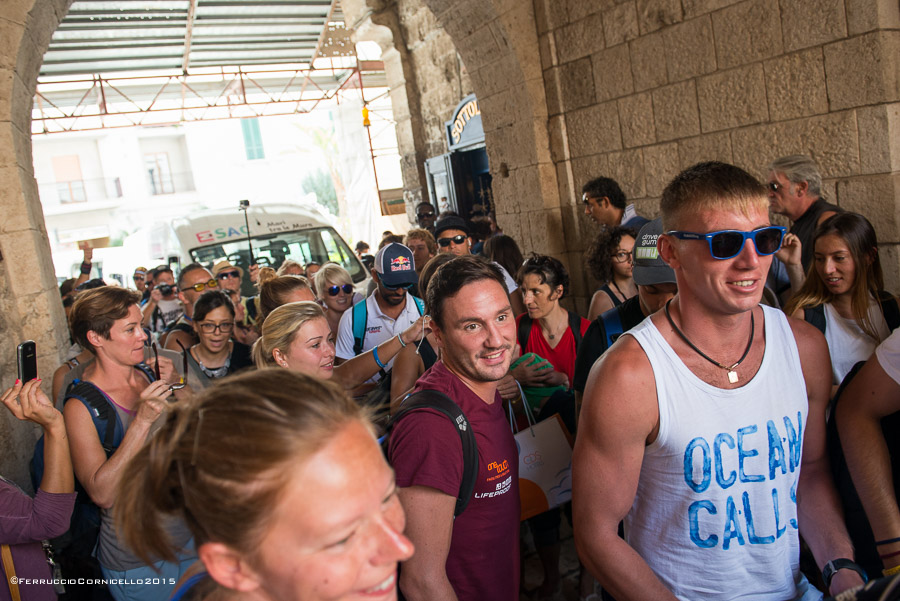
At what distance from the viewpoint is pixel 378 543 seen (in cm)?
109

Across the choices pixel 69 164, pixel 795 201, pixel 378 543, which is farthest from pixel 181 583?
pixel 69 164

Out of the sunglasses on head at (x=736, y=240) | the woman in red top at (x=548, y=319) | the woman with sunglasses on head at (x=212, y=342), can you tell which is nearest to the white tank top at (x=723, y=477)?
the sunglasses on head at (x=736, y=240)

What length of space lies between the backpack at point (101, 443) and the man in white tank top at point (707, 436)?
199cm

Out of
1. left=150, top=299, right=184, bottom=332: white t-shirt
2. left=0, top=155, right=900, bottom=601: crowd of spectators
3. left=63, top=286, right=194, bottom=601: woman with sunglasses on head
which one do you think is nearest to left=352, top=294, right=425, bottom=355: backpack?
left=0, top=155, right=900, bottom=601: crowd of spectators

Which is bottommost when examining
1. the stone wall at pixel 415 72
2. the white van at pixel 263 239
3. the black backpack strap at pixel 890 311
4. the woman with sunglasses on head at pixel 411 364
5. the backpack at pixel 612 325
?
the black backpack strap at pixel 890 311

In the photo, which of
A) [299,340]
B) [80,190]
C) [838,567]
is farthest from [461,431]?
[80,190]

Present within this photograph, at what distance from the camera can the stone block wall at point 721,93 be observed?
3.89 meters

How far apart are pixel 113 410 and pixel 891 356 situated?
9.49 ft

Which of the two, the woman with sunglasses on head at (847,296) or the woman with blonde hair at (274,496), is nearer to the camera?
the woman with blonde hair at (274,496)

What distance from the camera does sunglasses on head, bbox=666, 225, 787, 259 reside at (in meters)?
1.74

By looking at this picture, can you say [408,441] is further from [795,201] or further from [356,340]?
[795,201]

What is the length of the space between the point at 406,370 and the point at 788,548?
1.76 metres

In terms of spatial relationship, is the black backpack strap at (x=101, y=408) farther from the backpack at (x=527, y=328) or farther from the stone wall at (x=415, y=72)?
the stone wall at (x=415, y=72)

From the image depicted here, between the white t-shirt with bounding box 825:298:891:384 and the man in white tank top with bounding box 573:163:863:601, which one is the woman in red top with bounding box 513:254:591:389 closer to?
the white t-shirt with bounding box 825:298:891:384
